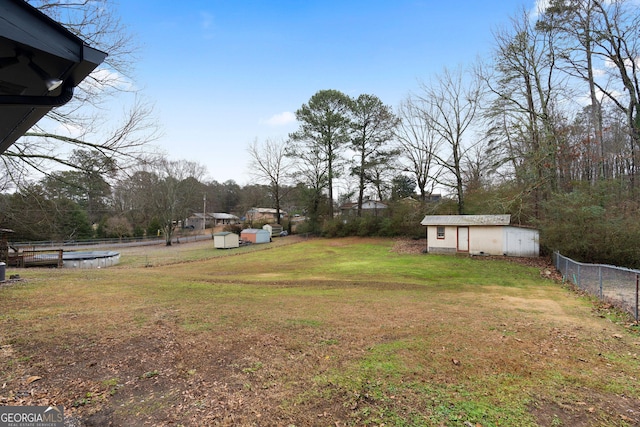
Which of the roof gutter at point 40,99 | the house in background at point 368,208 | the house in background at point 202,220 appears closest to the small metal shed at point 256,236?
the house in background at point 368,208

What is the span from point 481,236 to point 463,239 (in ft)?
4.04

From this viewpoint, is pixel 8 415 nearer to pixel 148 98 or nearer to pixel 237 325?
pixel 237 325

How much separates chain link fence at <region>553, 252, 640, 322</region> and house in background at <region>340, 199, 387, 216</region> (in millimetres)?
22433

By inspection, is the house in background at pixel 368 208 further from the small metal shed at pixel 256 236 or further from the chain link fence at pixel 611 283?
the chain link fence at pixel 611 283

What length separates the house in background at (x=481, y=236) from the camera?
19.5 metres

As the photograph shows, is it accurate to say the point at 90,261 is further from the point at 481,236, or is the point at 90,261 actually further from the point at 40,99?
the point at 481,236

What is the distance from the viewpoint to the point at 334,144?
35062 mm

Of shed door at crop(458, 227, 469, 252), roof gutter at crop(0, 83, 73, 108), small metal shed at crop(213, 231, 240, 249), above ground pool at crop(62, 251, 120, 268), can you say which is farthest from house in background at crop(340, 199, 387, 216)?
roof gutter at crop(0, 83, 73, 108)

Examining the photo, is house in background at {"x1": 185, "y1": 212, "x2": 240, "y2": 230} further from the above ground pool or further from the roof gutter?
the roof gutter

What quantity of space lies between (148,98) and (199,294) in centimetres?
580

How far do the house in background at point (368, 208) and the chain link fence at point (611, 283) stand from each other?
883 inches

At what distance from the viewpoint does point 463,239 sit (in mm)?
21703

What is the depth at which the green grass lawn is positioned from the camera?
287 cm

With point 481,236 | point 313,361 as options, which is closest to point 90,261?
point 313,361
